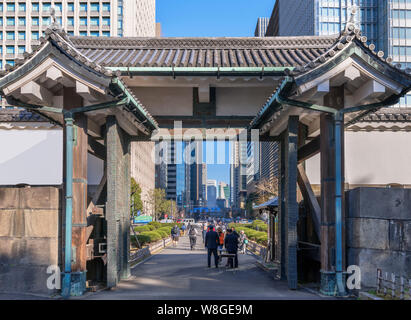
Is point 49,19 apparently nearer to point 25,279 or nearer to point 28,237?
point 28,237


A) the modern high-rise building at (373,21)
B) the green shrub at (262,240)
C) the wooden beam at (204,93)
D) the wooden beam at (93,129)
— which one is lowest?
the green shrub at (262,240)

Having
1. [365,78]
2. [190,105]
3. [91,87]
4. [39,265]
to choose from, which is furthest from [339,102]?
[39,265]

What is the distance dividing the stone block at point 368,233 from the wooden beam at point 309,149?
8.52 ft

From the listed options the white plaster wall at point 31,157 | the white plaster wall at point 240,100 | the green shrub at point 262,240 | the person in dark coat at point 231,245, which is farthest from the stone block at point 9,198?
the green shrub at point 262,240

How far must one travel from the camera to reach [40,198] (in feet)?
34.0

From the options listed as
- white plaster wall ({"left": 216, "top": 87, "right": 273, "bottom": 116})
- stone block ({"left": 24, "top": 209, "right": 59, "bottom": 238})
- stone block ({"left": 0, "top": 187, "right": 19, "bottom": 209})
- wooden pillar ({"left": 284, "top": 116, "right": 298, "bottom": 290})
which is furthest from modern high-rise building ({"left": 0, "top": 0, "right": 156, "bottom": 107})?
stone block ({"left": 24, "top": 209, "right": 59, "bottom": 238})

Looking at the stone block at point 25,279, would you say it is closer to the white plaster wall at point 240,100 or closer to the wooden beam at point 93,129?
the wooden beam at point 93,129

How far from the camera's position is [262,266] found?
17781 mm

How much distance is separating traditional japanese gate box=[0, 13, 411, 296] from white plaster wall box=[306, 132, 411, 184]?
2015mm

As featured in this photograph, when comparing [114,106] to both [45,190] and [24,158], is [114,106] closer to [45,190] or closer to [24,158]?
[45,190]

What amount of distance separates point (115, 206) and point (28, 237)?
2.33 meters

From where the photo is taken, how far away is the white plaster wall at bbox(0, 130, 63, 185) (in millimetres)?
14961

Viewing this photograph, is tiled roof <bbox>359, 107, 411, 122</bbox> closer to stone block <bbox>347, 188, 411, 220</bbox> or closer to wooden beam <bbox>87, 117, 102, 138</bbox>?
stone block <bbox>347, 188, 411, 220</bbox>

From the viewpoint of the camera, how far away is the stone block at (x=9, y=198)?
10309 millimetres
